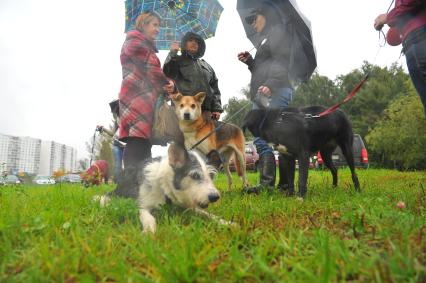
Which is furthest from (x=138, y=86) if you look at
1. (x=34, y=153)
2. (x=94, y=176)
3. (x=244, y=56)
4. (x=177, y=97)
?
(x=34, y=153)

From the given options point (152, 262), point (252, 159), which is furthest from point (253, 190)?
point (252, 159)

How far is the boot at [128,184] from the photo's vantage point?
3705mm

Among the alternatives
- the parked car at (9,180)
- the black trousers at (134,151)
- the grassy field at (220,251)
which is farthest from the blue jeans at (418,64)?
the parked car at (9,180)

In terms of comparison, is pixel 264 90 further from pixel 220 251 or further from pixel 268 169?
pixel 220 251

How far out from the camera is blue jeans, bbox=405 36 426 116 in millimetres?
2895

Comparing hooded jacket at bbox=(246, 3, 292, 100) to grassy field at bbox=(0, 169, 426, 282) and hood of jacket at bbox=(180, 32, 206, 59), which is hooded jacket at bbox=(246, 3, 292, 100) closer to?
hood of jacket at bbox=(180, 32, 206, 59)

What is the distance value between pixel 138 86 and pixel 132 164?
1060 mm

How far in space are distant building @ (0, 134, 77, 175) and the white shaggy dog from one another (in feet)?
186

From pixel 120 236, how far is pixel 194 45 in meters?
4.12

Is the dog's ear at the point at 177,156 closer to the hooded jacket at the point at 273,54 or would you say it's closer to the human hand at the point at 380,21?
the hooded jacket at the point at 273,54

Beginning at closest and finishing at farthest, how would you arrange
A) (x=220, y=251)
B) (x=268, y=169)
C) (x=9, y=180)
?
(x=220, y=251) → (x=268, y=169) → (x=9, y=180)

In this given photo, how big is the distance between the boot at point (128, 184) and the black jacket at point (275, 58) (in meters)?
2.55

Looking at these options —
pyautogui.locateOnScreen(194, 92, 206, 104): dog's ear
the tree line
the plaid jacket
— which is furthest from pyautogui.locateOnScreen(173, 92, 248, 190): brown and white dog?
the tree line

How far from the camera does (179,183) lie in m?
3.28
